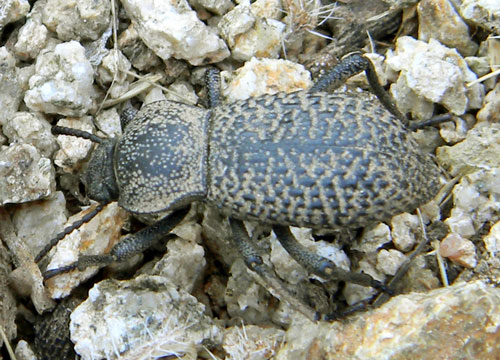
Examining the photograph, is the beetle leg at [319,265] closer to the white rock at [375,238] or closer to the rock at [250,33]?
the white rock at [375,238]

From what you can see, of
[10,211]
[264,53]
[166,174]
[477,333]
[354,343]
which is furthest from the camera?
[264,53]

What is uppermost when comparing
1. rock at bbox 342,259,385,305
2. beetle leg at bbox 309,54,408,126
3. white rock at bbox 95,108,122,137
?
beetle leg at bbox 309,54,408,126

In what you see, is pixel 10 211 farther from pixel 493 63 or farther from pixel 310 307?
pixel 493 63

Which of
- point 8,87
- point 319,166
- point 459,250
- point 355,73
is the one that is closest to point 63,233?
point 8,87

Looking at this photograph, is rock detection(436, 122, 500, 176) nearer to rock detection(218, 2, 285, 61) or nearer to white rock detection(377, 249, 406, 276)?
white rock detection(377, 249, 406, 276)

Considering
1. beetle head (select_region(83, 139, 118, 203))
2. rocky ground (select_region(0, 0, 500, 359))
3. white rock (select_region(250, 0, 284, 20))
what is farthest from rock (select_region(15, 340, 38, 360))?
white rock (select_region(250, 0, 284, 20))

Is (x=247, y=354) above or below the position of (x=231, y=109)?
below

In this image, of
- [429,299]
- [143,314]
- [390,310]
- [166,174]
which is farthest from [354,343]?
[166,174]

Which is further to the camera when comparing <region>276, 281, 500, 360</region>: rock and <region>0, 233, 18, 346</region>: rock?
<region>0, 233, 18, 346</region>: rock
